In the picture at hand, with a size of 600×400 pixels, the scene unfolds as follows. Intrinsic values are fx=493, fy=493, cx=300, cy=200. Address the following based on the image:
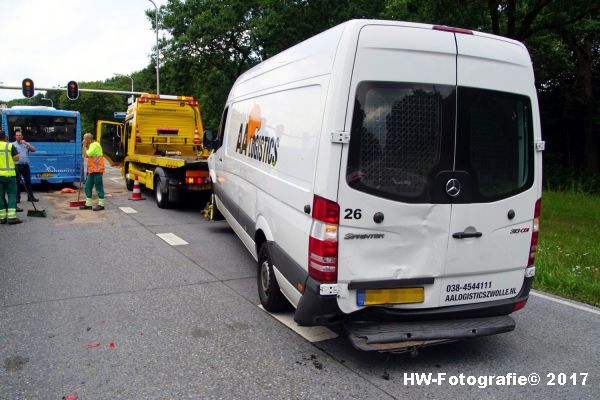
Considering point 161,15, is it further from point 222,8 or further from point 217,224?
point 217,224

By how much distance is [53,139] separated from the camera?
15500 mm

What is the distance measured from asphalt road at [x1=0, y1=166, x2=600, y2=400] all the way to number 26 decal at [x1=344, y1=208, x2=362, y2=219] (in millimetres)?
1180

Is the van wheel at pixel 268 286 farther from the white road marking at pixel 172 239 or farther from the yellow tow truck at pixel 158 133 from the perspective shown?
the yellow tow truck at pixel 158 133

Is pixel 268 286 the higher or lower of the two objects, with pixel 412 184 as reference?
lower

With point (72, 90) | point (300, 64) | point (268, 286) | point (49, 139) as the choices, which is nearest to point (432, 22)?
point (49, 139)

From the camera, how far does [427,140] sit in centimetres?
364

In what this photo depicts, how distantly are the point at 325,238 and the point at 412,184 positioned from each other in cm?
76

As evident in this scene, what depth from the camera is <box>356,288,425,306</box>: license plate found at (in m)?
3.62

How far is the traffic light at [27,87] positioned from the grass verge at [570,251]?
24960 mm

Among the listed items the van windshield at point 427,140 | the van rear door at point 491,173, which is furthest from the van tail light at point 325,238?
the van rear door at point 491,173

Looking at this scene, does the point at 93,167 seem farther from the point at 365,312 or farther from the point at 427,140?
the point at 427,140

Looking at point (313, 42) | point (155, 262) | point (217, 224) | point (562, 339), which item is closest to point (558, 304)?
point (562, 339)

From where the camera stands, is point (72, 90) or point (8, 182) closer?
point (8, 182)

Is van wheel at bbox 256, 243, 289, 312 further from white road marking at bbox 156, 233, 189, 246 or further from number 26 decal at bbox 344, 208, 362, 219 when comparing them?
white road marking at bbox 156, 233, 189, 246
